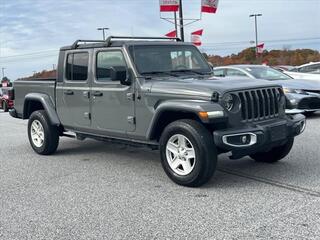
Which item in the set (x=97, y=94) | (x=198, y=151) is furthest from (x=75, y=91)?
(x=198, y=151)

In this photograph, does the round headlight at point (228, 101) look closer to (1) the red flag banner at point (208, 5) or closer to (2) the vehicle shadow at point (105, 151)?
(2) the vehicle shadow at point (105, 151)

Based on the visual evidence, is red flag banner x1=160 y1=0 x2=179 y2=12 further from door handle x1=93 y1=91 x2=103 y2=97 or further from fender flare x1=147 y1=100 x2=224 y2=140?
fender flare x1=147 y1=100 x2=224 y2=140

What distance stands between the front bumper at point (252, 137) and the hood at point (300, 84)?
222 inches

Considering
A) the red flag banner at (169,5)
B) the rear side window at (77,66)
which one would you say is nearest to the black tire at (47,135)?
the rear side window at (77,66)

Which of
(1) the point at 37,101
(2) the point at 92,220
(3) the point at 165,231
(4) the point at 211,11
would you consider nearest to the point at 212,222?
(3) the point at 165,231

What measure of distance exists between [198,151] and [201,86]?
801 millimetres

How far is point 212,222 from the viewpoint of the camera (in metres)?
4.44

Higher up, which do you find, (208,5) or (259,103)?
(208,5)

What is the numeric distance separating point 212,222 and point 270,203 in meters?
0.84

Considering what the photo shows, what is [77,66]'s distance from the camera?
7.58 metres

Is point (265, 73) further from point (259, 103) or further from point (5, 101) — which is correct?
point (5, 101)

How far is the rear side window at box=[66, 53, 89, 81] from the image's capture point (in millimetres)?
7371

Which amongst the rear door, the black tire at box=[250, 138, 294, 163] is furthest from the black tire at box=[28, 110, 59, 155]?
the black tire at box=[250, 138, 294, 163]

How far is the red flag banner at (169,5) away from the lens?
16031 millimetres
